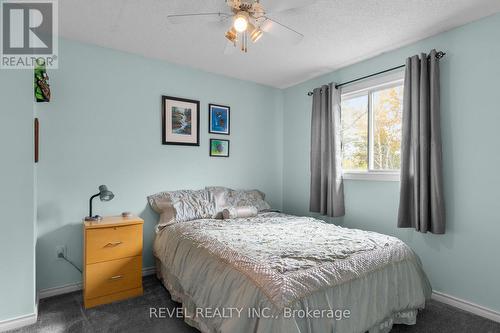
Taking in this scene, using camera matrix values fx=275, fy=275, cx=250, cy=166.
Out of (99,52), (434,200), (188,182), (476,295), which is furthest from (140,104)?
(476,295)

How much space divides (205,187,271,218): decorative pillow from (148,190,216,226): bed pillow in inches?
5.0

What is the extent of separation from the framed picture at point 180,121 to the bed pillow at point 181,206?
0.64m

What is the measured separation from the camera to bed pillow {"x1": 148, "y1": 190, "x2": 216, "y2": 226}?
2965 millimetres

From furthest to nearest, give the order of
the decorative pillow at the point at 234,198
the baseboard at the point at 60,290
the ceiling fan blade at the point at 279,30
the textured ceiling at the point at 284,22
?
the decorative pillow at the point at 234,198
the baseboard at the point at 60,290
the textured ceiling at the point at 284,22
the ceiling fan blade at the point at 279,30

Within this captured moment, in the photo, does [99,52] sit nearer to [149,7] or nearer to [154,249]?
[149,7]

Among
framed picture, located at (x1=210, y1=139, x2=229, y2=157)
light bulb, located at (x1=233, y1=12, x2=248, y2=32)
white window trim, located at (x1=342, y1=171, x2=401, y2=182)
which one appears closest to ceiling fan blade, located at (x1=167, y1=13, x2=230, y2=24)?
light bulb, located at (x1=233, y1=12, x2=248, y2=32)

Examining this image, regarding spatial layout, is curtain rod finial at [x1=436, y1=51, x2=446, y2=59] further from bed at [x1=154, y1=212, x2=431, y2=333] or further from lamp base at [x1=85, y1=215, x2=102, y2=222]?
lamp base at [x1=85, y1=215, x2=102, y2=222]

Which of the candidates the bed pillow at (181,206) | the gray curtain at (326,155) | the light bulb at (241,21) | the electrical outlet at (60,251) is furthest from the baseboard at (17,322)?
the gray curtain at (326,155)

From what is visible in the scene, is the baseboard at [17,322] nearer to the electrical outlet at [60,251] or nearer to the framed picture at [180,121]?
the electrical outlet at [60,251]

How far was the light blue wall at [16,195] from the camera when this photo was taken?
206 cm

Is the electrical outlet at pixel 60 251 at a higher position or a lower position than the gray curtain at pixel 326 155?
lower

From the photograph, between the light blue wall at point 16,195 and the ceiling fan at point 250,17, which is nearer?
the ceiling fan at point 250,17

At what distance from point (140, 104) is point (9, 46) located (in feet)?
3.88

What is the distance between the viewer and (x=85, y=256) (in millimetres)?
2418
